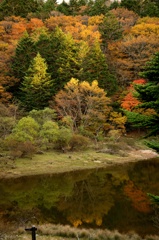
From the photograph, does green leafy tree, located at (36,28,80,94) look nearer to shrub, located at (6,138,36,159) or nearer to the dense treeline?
the dense treeline

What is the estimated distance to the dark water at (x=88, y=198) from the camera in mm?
17578

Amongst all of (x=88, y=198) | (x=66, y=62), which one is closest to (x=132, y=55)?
(x=66, y=62)

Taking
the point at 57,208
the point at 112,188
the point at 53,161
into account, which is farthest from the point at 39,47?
the point at 57,208

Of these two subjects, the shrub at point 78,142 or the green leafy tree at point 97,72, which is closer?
the shrub at point 78,142

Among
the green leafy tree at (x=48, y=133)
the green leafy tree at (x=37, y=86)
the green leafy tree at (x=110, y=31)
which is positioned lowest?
the green leafy tree at (x=48, y=133)

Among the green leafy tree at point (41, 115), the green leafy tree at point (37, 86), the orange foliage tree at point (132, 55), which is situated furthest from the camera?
the orange foliage tree at point (132, 55)

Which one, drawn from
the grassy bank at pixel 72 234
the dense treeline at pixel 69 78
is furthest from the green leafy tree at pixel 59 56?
the grassy bank at pixel 72 234

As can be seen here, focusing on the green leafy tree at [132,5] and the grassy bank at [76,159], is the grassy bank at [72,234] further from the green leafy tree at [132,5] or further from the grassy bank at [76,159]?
the green leafy tree at [132,5]

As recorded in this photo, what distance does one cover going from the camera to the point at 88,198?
74.9 ft

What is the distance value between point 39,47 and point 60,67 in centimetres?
491

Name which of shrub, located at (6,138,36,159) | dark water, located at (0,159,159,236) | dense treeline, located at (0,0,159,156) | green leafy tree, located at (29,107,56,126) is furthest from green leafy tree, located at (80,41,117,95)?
shrub, located at (6,138,36,159)

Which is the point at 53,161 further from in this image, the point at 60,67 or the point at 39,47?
the point at 39,47

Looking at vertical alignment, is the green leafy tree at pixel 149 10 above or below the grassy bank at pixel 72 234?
above

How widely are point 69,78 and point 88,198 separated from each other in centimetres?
2292
